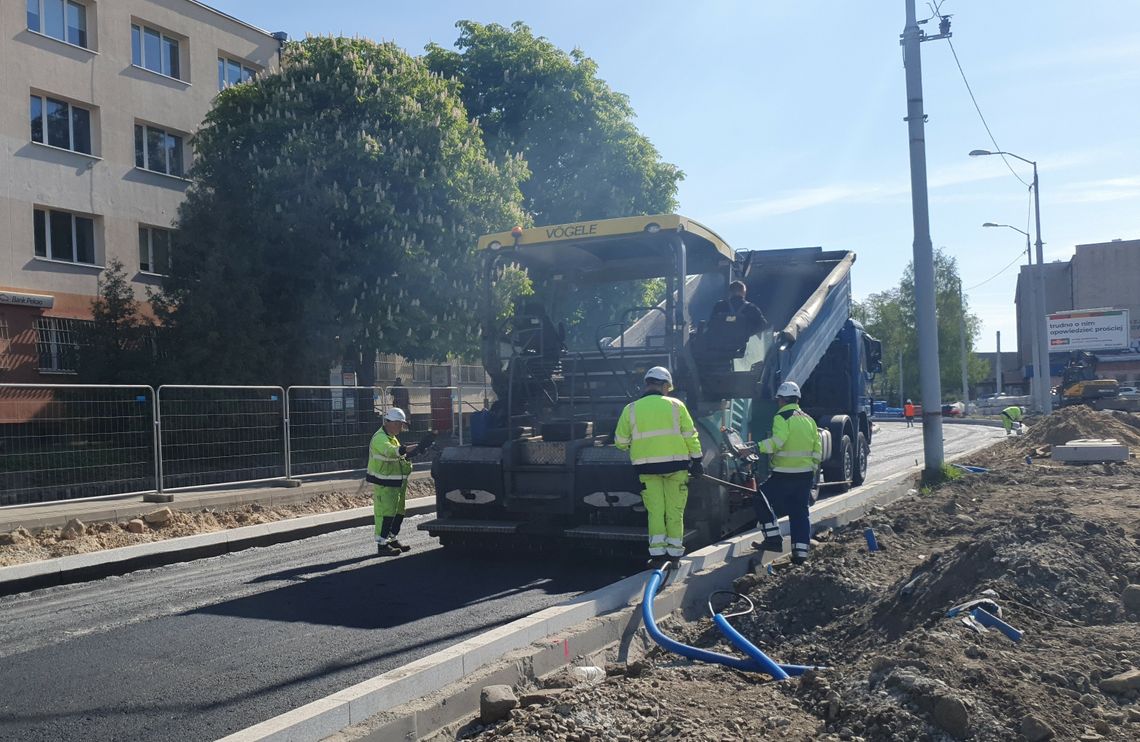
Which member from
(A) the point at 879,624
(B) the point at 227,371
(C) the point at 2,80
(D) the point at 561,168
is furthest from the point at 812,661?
(D) the point at 561,168

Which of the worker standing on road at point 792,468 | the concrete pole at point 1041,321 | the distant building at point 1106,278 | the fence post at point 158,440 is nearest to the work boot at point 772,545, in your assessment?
the worker standing on road at point 792,468

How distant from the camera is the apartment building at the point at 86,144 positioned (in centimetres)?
2005

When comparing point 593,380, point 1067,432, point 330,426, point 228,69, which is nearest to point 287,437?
point 330,426

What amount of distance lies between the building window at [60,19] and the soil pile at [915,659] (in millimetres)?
20630

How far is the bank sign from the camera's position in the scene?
187 feet

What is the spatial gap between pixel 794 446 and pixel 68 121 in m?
19.7

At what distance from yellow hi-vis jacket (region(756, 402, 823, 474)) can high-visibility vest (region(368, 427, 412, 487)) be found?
3388 mm

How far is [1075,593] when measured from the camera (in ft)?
18.8

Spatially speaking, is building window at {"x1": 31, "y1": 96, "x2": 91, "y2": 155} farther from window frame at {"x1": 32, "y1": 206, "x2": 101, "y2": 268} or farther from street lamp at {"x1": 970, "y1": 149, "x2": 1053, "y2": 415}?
street lamp at {"x1": 970, "y1": 149, "x2": 1053, "y2": 415}

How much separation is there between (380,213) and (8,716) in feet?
46.3

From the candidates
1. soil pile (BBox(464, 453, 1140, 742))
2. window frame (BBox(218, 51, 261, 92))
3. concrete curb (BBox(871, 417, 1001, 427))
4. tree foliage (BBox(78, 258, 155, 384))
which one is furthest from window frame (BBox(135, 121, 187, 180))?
concrete curb (BBox(871, 417, 1001, 427))

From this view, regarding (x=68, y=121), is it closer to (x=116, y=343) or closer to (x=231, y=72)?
(x=231, y=72)

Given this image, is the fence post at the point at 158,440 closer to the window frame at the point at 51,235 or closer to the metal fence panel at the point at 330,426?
the metal fence panel at the point at 330,426

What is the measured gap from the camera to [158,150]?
23.8 m
